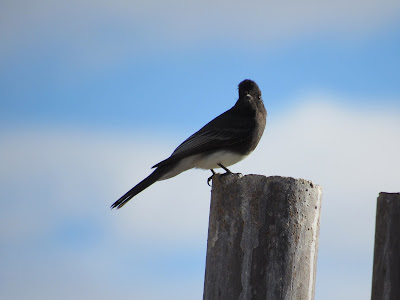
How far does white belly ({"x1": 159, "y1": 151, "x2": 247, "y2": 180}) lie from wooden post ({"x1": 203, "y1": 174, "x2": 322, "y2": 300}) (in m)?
4.07

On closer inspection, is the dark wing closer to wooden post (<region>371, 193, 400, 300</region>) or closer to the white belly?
the white belly

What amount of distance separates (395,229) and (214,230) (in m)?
1.65

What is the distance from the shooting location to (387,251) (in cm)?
609

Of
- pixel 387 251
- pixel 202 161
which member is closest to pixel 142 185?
pixel 202 161

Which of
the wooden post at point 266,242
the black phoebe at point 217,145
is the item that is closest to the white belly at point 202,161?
the black phoebe at point 217,145

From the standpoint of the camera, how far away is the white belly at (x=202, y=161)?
10.6 m

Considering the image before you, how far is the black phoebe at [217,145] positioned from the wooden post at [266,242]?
379 cm

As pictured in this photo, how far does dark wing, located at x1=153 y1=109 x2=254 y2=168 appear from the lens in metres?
10.5

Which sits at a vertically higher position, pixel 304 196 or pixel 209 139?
pixel 209 139

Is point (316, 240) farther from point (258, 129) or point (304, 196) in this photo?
point (258, 129)

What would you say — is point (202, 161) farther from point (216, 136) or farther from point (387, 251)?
point (387, 251)

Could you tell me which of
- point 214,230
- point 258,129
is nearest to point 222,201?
point 214,230

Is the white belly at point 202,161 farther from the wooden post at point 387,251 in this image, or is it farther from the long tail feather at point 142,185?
the wooden post at point 387,251

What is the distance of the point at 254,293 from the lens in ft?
20.1
